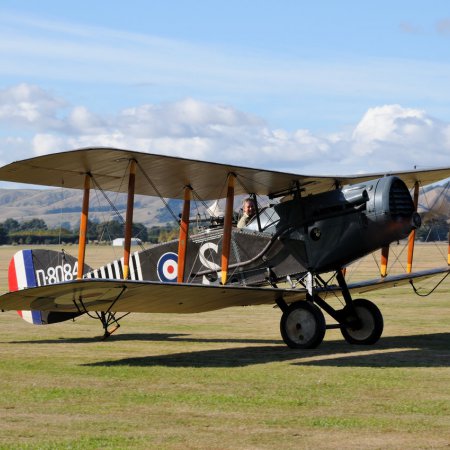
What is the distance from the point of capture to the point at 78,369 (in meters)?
10.8

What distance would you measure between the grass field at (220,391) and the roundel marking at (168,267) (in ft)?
3.44

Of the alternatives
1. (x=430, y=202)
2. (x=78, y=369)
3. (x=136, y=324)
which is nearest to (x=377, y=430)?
(x=78, y=369)

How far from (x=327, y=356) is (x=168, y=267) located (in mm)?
3331

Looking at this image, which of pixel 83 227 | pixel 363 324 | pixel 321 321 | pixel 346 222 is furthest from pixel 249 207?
pixel 83 227

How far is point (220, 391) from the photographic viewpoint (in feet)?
30.0

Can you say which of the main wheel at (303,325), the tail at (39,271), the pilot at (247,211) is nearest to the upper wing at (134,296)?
the main wheel at (303,325)

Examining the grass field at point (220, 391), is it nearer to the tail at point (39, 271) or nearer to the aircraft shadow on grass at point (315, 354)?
the aircraft shadow on grass at point (315, 354)

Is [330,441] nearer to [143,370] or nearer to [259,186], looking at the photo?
[143,370]

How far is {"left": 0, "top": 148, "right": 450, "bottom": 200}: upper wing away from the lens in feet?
38.3

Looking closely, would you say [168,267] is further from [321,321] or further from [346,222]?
[346,222]

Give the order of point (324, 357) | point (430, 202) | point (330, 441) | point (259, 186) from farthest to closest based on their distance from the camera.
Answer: point (430, 202), point (259, 186), point (324, 357), point (330, 441)

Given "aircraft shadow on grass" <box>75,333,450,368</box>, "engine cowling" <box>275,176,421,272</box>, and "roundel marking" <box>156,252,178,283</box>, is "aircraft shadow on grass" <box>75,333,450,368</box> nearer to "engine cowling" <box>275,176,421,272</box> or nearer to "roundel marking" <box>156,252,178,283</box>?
"engine cowling" <box>275,176,421,272</box>

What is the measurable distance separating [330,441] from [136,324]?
449 inches

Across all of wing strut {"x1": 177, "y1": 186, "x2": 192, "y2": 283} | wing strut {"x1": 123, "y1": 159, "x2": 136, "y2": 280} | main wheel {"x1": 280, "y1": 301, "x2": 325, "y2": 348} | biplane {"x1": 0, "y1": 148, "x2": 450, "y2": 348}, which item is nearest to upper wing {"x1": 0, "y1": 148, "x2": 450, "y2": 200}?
biplane {"x1": 0, "y1": 148, "x2": 450, "y2": 348}
